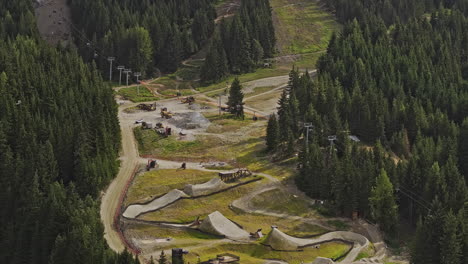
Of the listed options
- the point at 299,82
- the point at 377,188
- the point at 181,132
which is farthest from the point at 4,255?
the point at 299,82

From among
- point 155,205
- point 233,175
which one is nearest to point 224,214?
point 155,205

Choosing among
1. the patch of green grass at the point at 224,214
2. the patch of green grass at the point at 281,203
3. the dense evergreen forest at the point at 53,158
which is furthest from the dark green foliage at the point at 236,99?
the patch of green grass at the point at 224,214

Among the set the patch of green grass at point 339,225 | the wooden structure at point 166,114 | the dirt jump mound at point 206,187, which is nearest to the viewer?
the patch of green grass at point 339,225

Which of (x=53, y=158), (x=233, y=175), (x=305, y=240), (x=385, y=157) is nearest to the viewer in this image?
(x=305, y=240)

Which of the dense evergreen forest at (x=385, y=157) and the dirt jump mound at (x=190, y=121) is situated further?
the dirt jump mound at (x=190, y=121)

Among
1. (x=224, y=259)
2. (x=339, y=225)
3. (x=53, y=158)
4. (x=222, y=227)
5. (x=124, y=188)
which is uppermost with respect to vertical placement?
(x=53, y=158)

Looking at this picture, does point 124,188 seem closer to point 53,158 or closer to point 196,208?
point 53,158

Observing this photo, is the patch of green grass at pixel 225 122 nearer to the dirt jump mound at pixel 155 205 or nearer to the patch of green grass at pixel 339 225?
the dirt jump mound at pixel 155 205
